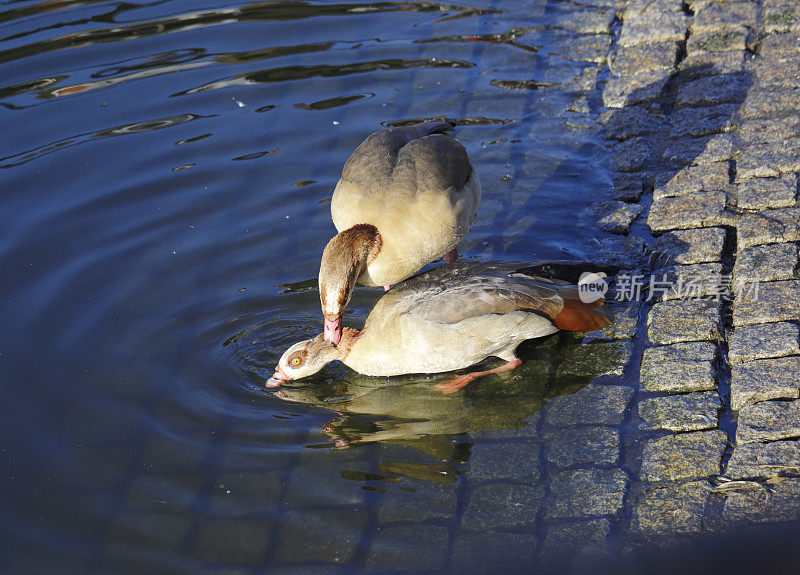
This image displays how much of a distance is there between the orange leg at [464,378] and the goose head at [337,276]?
2.29 ft

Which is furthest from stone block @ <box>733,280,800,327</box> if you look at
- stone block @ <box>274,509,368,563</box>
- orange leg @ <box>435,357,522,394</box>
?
stone block @ <box>274,509,368,563</box>

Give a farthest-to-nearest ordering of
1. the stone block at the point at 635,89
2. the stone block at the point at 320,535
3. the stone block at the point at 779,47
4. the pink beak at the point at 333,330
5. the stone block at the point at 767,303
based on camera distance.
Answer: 1. the stone block at the point at 635,89
2. the stone block at the point at 779,47
3. the pink beak at the point at 333,330
4. the stone block at the point at 767,303
5. the stone block at the point at 320,535

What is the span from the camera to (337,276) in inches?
207

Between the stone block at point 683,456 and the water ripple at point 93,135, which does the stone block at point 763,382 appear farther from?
the water ripple at point 93,135

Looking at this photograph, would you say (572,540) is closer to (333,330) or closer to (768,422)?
(768,422)

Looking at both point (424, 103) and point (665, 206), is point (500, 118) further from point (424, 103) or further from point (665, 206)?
point (665, 206)

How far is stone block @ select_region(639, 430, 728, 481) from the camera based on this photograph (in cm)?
436

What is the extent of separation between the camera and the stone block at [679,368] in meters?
4.94

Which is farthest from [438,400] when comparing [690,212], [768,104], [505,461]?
[768,104]

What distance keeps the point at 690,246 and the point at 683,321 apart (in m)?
0.83

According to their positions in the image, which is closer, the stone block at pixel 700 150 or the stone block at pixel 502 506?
the stone block at pixel 502 506

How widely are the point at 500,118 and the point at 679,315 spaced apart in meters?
3.26

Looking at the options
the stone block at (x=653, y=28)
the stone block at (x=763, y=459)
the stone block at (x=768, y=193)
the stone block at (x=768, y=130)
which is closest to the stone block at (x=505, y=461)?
the stone block at (x=763, y=459)

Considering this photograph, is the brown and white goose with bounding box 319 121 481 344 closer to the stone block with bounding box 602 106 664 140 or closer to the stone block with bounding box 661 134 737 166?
the stone block with bounding box 661 134 737 166
